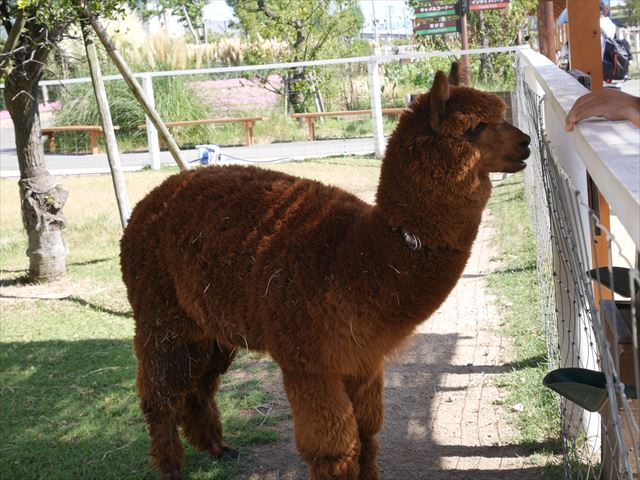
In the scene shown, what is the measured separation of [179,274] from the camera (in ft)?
11.8

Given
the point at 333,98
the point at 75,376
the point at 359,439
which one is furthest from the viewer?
the point at 333,98

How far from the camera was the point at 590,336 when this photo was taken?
2719 millimetres

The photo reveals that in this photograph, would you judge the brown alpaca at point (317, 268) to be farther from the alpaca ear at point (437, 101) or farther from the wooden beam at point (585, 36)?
the wooden beam at point (585, 36)

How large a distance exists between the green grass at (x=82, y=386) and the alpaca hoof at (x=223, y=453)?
0.04m

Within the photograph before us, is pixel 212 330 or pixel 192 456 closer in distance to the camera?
pixel 212 330

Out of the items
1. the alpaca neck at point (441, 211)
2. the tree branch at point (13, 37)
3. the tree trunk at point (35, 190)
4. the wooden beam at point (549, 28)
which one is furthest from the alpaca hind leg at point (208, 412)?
the wooden beam at point (549, 28)

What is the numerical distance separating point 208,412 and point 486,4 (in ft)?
47.4

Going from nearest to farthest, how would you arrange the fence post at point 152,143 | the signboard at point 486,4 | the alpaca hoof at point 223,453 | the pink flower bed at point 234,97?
the alpaca hoof at point 223,453, the fence post at point 152,143, the signboard at point 486,4, the pink flower bed at point 234,97

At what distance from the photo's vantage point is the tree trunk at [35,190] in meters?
7.41

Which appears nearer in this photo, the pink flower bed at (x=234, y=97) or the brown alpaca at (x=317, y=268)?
the brown alpaca at (x=317, y=268)

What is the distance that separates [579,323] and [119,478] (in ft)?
7.27

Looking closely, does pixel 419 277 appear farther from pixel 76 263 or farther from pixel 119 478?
pixel 76 263

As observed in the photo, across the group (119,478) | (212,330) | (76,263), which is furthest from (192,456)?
(76,263)

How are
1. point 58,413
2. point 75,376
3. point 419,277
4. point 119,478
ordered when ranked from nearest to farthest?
point 419,277 → point 119,478 → point 58,413 → point 75,376
